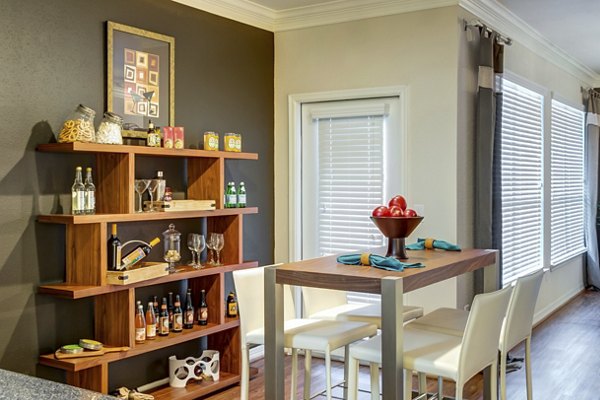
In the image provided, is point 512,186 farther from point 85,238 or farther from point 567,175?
point 85,238

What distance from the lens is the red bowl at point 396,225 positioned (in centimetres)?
293

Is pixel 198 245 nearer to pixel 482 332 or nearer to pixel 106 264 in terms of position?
pixel 106 264

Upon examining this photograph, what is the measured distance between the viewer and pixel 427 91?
177 inches

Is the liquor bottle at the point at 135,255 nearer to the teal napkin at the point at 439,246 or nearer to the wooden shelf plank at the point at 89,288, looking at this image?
the wooden shelf plank at the point at 89,288

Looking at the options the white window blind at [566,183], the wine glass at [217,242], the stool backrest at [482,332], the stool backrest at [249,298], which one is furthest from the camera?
the white window blind at [566,183]

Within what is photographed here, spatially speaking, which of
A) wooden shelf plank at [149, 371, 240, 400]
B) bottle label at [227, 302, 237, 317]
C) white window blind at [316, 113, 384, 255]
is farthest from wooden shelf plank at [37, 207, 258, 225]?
wooden shelf plank at [149, 371, 240, 400]

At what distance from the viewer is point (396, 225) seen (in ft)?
9.68

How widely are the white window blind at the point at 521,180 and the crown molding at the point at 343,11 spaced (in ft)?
4.32

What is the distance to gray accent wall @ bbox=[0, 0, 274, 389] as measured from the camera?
3.23m

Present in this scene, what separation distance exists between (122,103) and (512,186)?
345 cm

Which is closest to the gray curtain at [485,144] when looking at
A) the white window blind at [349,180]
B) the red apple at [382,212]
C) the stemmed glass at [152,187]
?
the white window blind at [349,180]

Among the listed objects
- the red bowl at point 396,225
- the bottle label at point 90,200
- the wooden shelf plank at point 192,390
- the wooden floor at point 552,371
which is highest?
the bottle label at point 90,200

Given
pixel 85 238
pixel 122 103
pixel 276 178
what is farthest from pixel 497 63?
pixel 85 238

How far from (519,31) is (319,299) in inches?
130
